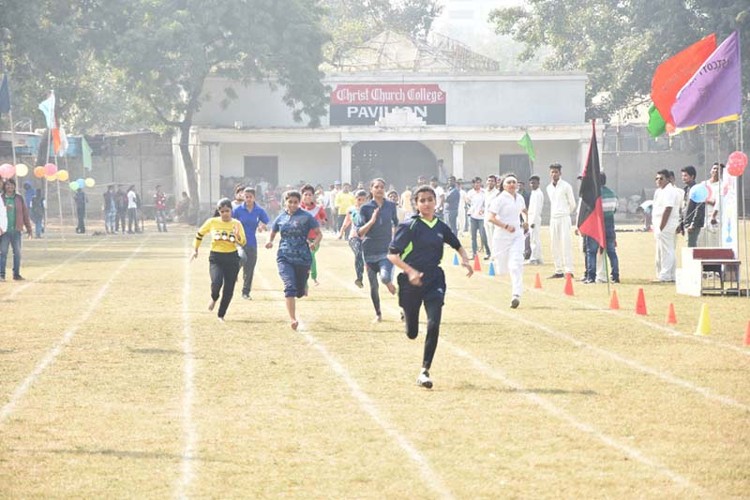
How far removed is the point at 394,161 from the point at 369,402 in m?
48.2

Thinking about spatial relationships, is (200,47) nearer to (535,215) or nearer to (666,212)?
(535,215)

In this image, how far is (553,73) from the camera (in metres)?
57.5

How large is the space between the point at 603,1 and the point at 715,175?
42372 millimetres

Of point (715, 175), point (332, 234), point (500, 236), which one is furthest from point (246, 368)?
point (332, 234)

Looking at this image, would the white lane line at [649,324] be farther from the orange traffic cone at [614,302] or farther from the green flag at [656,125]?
the green flag at [656,125]

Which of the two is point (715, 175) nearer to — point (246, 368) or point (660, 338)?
point (660, 338)

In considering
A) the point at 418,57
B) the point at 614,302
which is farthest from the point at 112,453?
the point at 418,57

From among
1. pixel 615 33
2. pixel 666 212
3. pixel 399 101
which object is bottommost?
pixel 666 212

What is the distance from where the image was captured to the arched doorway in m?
59.0

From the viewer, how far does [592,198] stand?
21.4 meters

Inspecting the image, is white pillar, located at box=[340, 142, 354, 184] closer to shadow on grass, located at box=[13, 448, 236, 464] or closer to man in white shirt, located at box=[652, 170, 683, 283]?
man in white shirt, located at box=[652, 170, 683, 283]

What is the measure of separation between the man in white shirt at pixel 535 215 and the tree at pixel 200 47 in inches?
1060

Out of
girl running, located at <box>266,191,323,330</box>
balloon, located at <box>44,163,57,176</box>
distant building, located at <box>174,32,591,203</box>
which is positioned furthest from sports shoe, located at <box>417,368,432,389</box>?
distant building, located at <box>174,32,591,203</box>

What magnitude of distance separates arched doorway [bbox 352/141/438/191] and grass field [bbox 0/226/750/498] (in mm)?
38666
